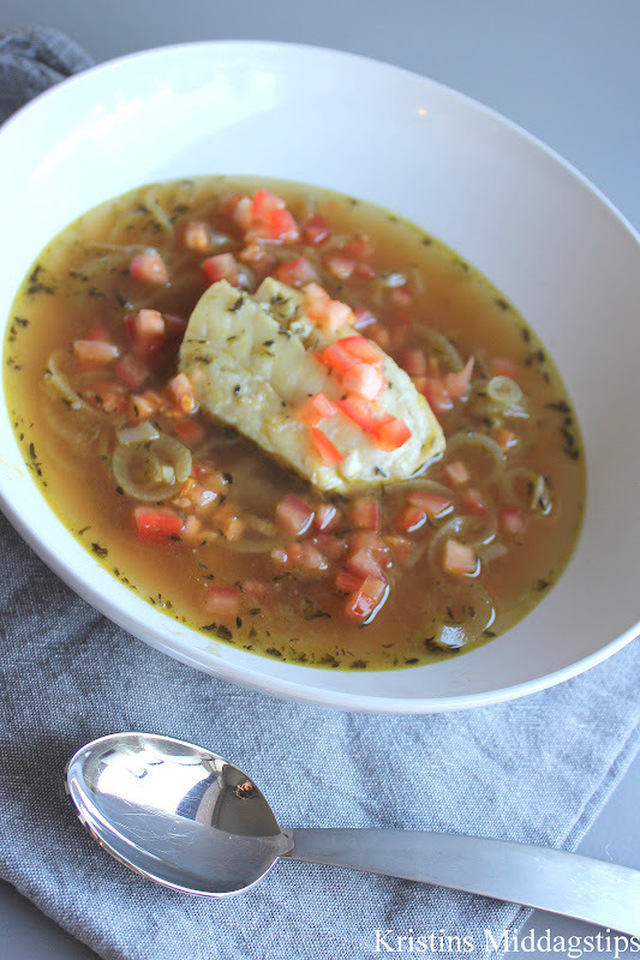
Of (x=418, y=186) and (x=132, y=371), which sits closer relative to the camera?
(x=132, y=371)

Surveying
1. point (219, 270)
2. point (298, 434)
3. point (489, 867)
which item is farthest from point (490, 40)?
point (489, 867)

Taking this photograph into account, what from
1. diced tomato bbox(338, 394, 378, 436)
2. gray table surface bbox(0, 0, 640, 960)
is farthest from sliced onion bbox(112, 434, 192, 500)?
gray table surface bbox(0, 0, 640, 960)

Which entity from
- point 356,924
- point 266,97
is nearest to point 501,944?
point 356,924

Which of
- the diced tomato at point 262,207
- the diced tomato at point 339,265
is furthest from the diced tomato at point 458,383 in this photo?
the diced tomato at point 262,207

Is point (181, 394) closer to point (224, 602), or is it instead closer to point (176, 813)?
point (224, 602)

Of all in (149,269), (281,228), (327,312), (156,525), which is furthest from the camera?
(281,228)

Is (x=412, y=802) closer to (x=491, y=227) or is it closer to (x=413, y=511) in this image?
(x=413, y=511)

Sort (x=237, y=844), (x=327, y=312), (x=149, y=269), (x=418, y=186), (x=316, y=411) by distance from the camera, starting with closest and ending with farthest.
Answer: (x=237, y=844), (x=316, y=411), (x=327, y=312), (x=149, y=269), (x=418, y=186)
